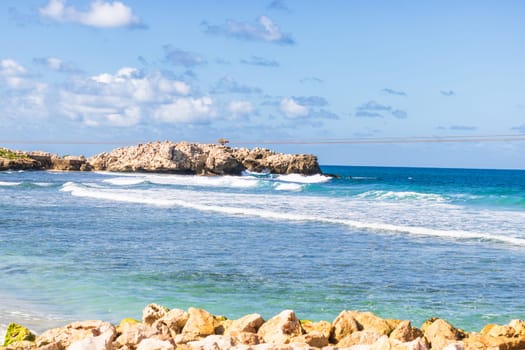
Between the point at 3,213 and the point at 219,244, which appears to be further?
the point at 3,213

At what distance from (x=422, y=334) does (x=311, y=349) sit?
163 centimetres

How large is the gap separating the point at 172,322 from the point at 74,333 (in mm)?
1144

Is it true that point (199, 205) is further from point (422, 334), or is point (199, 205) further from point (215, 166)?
point (215, 166)

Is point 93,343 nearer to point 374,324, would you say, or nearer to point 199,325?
point 199,325

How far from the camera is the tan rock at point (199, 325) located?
7.00m

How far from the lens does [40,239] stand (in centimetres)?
1590

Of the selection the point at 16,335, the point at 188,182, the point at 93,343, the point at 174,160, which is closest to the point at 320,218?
the point at 16,335

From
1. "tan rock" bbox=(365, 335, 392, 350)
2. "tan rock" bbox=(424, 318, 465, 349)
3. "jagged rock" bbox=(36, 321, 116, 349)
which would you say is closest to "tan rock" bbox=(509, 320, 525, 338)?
"tan rock" bbox=(424, 318, 465, 349)

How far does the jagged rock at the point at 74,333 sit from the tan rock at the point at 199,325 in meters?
0.84

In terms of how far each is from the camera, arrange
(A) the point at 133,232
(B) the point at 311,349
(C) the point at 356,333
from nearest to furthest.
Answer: (B) the point at 311,349
(C) the point at 356,333
(A) the point at 133,232

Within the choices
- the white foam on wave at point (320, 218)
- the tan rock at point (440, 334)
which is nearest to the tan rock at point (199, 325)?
the tan rock at point (440, 334)

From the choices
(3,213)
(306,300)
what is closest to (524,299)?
(306,300)

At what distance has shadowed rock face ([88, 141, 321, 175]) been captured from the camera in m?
79.6

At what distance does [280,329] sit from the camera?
22.3ft
